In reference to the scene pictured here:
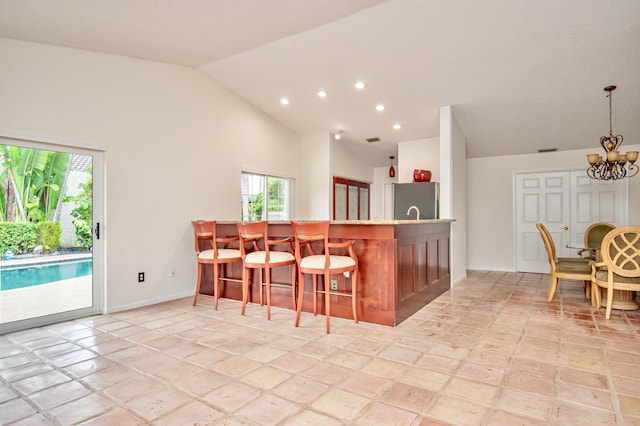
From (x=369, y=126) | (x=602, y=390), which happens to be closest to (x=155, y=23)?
(x=369, y=126)

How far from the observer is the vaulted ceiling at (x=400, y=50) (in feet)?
10.3

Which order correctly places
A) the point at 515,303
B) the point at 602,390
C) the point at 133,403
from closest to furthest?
the point at 133,403 < the point at 602,390 < the point at 515,303

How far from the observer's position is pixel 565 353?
2688mm

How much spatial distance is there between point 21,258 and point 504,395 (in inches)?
167

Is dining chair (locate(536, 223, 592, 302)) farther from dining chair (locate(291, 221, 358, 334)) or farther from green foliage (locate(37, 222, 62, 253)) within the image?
green foliage (locate(37, 222, 62, 253))

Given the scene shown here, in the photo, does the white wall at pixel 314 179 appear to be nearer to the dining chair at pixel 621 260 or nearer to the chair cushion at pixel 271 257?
the chair cushion at pixel 271 257

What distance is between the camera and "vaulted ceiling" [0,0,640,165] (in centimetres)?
314

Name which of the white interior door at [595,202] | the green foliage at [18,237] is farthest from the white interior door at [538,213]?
the green foliage at [18,237]

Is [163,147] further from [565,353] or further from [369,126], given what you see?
[565,353]

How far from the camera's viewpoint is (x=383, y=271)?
3.39 m

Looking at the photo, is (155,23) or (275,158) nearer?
(155,23)

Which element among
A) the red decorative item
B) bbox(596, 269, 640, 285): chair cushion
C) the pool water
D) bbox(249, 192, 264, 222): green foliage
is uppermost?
the red decorative item

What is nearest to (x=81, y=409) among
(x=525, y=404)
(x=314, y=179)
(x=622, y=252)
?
(x=525, y=404)

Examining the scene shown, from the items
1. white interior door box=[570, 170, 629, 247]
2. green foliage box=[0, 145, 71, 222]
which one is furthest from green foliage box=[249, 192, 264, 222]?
white interior door box=[570, 170, 629, 247]
